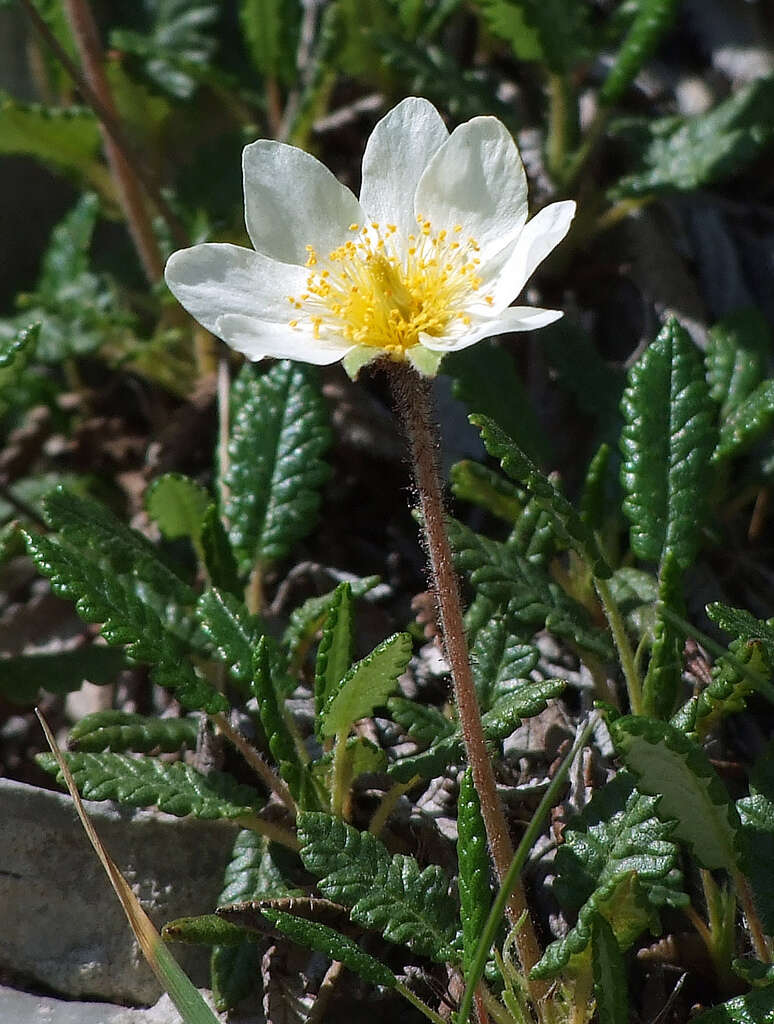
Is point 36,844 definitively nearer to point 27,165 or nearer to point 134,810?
point 134,810

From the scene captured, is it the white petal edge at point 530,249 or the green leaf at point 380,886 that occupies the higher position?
the white petal edge at point 530,249

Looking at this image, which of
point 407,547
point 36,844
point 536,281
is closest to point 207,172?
point 536,281

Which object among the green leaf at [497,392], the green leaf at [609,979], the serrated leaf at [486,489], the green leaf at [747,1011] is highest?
the green leaf at [497,392]

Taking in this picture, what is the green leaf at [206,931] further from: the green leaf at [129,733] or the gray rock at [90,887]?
the green leaf at [129,733]

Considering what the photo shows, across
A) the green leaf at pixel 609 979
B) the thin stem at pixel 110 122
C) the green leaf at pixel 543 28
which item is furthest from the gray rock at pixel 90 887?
the green leaf at pixel 543 28

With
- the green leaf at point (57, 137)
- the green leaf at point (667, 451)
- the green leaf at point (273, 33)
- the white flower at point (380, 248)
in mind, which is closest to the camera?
the white flower at point (380, 248)

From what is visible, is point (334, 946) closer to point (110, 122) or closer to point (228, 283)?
point (228, 283)

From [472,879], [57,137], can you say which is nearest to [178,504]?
[472,879]
